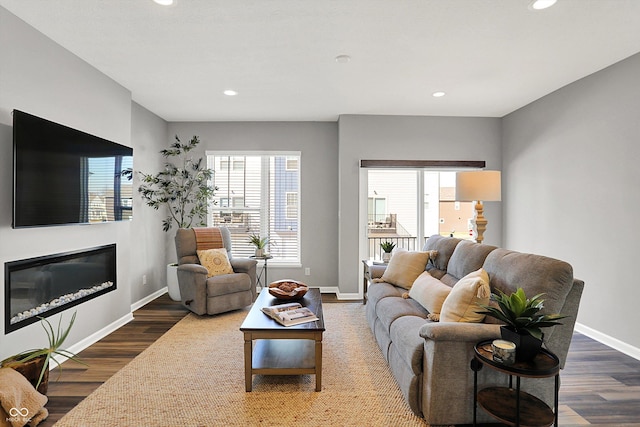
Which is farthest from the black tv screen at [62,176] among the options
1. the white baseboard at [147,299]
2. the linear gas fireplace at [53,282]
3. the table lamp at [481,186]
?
the table lamp at [481,186]

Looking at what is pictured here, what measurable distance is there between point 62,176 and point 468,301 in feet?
10.5

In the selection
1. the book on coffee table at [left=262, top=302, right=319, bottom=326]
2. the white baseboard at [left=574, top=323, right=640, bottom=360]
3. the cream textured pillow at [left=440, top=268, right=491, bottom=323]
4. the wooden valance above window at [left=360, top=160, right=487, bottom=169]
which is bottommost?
the white baseboard at [left=574, top=323, right=640, bottom=360]

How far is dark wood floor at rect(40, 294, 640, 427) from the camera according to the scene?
2121 millimetres

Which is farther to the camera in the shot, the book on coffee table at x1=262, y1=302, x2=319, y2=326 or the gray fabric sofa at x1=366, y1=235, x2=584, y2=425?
the book on coffee table at x1=262, y1=302, x2=319, y2=326

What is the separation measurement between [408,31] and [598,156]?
240 centimetres

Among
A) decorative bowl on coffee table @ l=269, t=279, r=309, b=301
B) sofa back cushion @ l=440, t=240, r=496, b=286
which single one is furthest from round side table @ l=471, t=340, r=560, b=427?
decorative bowl on coffee table @ l=269, t=279, r=309, b=301

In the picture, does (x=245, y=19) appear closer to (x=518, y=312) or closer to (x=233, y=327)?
(x=518, y=312)

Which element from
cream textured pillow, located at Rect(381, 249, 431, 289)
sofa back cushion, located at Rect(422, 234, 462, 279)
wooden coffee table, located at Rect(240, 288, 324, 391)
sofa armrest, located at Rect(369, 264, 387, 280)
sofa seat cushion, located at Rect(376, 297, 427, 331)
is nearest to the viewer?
wooden coffee table, located at Rect(240, 288, 324, 391)

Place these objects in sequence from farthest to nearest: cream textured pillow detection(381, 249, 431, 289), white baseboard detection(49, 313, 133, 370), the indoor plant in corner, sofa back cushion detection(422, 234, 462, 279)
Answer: the indoor plant in corner < cream textured pillow detection(381, 249, 431, 289) < sofa back cushion detection(422, 234, 462, 279) < white baseboard detection(49, 313, 133, 370)

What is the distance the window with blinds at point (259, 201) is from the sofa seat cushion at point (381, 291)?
1.98 m

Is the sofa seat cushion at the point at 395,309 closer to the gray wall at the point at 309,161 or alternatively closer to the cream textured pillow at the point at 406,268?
the cream textured pillow at the point at 406,268

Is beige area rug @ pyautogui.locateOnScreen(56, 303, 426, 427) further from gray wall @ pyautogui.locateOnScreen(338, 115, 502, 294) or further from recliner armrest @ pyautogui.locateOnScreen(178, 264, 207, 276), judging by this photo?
gray wall @ pyautogui.locateOnScreen(338, 115, 502, 294)

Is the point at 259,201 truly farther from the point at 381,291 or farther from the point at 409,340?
the point at 409,340

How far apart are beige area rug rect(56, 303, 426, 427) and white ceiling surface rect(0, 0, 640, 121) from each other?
2633 mm
